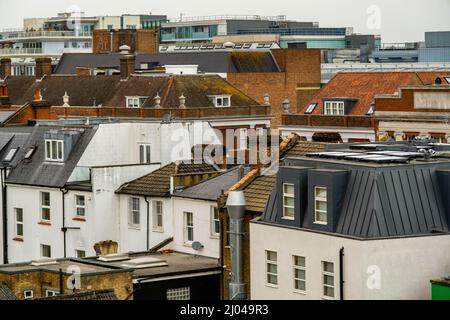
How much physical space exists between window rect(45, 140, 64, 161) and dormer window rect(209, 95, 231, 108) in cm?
3217

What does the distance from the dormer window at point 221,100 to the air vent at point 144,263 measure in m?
42.9

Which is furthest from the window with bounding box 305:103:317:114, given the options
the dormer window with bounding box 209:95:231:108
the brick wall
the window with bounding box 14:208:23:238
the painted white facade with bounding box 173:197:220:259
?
the painted white facade with bounding box 173:197:220:259

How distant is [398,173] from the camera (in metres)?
30.2

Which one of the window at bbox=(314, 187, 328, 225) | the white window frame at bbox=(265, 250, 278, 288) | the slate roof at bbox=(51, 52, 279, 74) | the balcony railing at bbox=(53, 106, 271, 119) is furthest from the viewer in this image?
the slate roof at bbox=(51, 52, 279, 74)

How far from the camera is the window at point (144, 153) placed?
48750mm

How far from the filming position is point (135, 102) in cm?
8156

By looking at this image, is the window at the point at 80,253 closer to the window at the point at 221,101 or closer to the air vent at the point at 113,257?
the air vent at the point at 113,257

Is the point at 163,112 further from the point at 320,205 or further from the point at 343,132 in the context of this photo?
the point at 320,205

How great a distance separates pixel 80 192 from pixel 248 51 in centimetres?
5382

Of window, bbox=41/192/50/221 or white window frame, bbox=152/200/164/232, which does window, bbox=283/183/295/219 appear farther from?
window, bbox=41/192/50/221

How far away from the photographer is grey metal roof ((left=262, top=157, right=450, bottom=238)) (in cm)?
2952

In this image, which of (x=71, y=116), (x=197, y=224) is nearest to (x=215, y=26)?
(x=71, y=116)

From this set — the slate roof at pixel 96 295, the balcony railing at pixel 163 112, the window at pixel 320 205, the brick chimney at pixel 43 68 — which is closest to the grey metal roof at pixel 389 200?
the window at pixel 320 205
